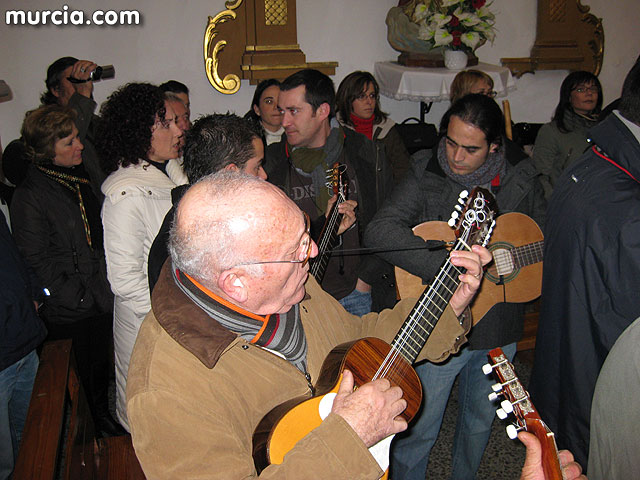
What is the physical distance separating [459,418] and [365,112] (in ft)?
8.01

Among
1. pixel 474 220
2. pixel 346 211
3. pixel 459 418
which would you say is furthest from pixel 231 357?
pixel 459 418

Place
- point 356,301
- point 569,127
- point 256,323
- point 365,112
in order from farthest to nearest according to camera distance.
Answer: point 569,127
point 365,112
point 356,301
point 256,323

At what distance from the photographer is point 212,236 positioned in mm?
1259

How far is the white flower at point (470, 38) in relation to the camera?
534 cm

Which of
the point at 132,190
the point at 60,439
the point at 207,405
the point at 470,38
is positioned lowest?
the point at 60,439

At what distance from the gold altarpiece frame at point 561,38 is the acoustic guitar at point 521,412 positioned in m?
5.88

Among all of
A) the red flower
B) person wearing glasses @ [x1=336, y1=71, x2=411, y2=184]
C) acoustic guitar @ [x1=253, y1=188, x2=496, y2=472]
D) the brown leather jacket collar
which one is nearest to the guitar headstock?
acoustic guitar @ [x1=253, y1=188, x2=496, y2=472]

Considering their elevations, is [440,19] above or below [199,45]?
above

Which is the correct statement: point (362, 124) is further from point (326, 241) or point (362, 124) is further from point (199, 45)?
point (199, 45)

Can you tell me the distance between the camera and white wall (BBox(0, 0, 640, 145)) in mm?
5039

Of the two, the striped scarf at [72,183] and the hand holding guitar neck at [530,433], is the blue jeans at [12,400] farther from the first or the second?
the hand holding guitar neck at [530,433]

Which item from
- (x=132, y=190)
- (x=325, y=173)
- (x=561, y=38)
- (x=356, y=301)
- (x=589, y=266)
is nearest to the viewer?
(x=589, y=266)

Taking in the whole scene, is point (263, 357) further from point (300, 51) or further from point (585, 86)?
point (300, 51)

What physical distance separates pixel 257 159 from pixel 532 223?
127 cm
